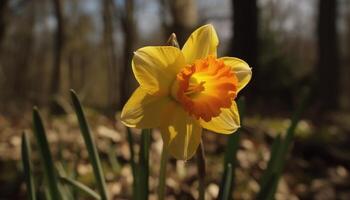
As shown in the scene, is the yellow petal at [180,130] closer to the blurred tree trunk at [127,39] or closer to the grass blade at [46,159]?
the grass blade at [46,159]

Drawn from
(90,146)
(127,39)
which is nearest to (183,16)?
(127,39)

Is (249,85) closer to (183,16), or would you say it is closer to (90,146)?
(183,16)

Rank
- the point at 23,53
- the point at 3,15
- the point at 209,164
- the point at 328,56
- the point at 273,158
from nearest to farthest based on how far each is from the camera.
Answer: the point at 273,158, the point at 209,164, the point at 3,15, the point at 328,56, the point at 23,53

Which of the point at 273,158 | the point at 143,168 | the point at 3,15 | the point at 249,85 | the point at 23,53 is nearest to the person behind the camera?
the point at 143,168

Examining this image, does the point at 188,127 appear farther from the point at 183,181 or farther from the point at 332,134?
the point at 332,134

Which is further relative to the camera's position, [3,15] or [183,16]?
[3,15]

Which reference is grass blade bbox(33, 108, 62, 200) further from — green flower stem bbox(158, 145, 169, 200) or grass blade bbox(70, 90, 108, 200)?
green flower stem bbox(158, 145, 169, 200)
